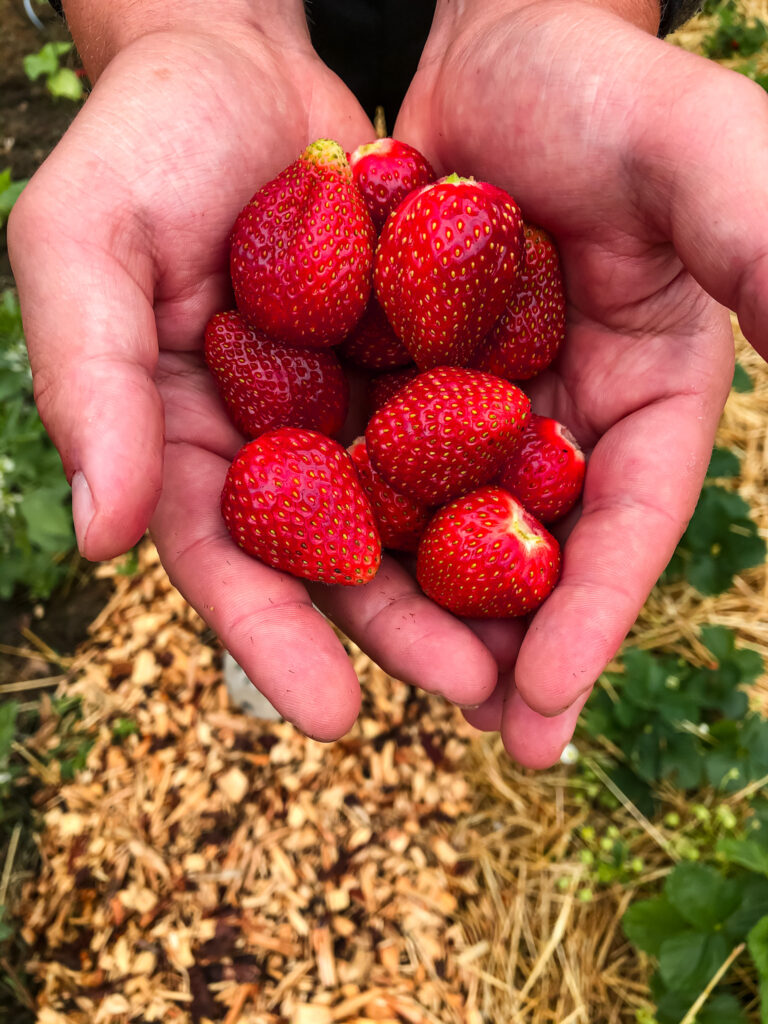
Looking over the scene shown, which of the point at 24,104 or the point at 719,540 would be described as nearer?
the point at 719,540

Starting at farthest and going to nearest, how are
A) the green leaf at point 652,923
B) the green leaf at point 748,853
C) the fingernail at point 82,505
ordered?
the green leaf at point 652,923 < the green leaf at point 748,853 < the fingernail at point 82,505

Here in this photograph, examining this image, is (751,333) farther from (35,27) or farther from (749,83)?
(35,27)

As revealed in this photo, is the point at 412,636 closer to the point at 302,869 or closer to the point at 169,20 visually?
the point at 302,869

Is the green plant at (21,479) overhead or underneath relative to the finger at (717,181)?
underneath

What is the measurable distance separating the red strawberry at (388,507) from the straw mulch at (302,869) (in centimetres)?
101

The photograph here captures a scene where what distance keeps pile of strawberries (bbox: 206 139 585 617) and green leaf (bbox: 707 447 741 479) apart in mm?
981

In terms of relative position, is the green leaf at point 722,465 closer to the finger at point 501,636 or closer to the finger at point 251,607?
the finger at point 501,636

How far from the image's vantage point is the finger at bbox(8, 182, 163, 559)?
56.7 inches

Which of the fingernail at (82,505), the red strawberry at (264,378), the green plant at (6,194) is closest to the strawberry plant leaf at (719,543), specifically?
the red strawberry at (264,378)

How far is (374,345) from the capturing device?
2.12 m

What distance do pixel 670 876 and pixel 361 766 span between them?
0.99 metres

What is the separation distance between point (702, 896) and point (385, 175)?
6.05ft

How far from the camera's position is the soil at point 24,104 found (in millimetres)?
3801

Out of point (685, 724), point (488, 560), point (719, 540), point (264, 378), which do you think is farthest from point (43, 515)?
point (719, 540)
